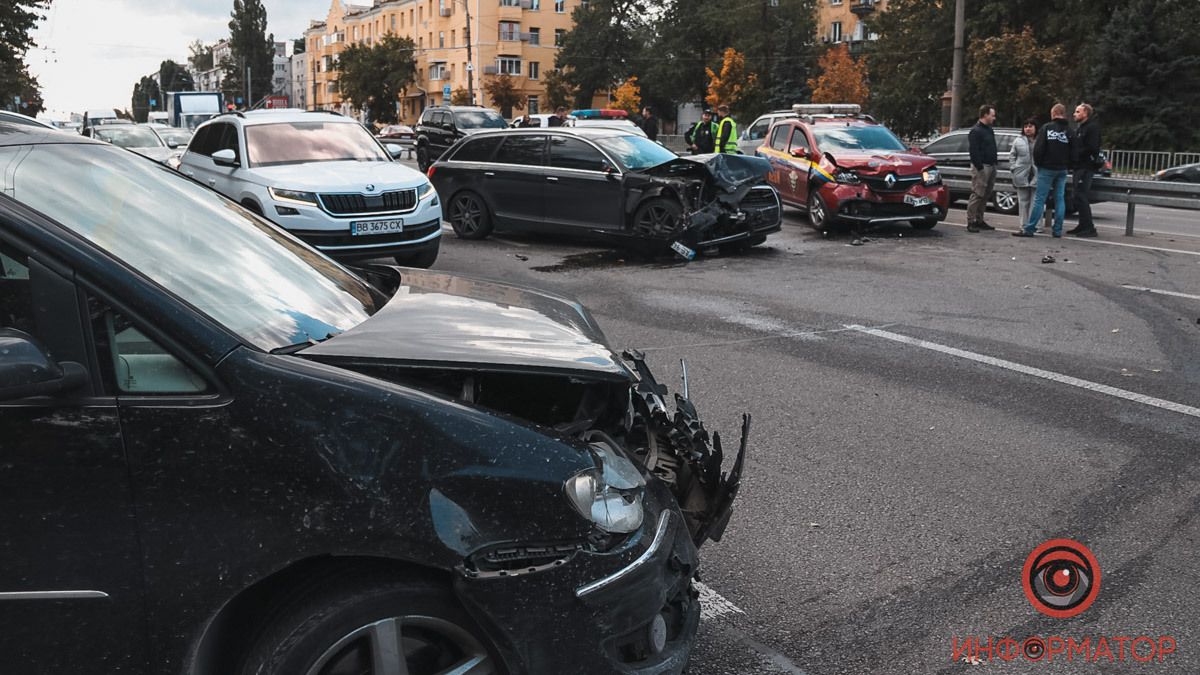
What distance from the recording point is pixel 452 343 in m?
2.94

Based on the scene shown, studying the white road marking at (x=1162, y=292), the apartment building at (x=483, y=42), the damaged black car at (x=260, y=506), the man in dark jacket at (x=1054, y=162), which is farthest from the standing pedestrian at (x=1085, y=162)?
the apartment building at (x=483, y=42)

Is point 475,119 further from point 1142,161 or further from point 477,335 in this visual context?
point 477,335

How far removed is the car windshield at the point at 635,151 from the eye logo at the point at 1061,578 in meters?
9.91

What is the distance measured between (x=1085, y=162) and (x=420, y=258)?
9598mm

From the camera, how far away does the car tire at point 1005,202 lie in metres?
18.2

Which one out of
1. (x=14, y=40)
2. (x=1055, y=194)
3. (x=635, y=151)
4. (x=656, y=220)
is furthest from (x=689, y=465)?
(x=14, y=40)

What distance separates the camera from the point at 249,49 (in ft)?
423

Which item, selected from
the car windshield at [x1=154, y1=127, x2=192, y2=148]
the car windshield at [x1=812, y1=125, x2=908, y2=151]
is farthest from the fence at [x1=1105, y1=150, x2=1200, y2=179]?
the car windshield at [x1=154, y1=127, x2=192, y2=148]

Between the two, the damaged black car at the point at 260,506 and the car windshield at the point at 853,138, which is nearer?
the damaged black car at the point at 260,506

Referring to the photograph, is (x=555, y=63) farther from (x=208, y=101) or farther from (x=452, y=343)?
(x=452, y=343)

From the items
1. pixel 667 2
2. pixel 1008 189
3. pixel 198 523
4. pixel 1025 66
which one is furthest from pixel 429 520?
pixel 667 2

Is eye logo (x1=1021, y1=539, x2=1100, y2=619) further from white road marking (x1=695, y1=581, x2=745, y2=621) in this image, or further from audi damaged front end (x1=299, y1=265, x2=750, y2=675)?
audi damaged front end (x1=299, y1=265, x2=750, y2=675)

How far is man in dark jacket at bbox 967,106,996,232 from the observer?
15914mm

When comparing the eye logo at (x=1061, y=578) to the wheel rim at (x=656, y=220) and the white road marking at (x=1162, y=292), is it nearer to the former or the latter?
the white road marking at (x=1162, y=292)
